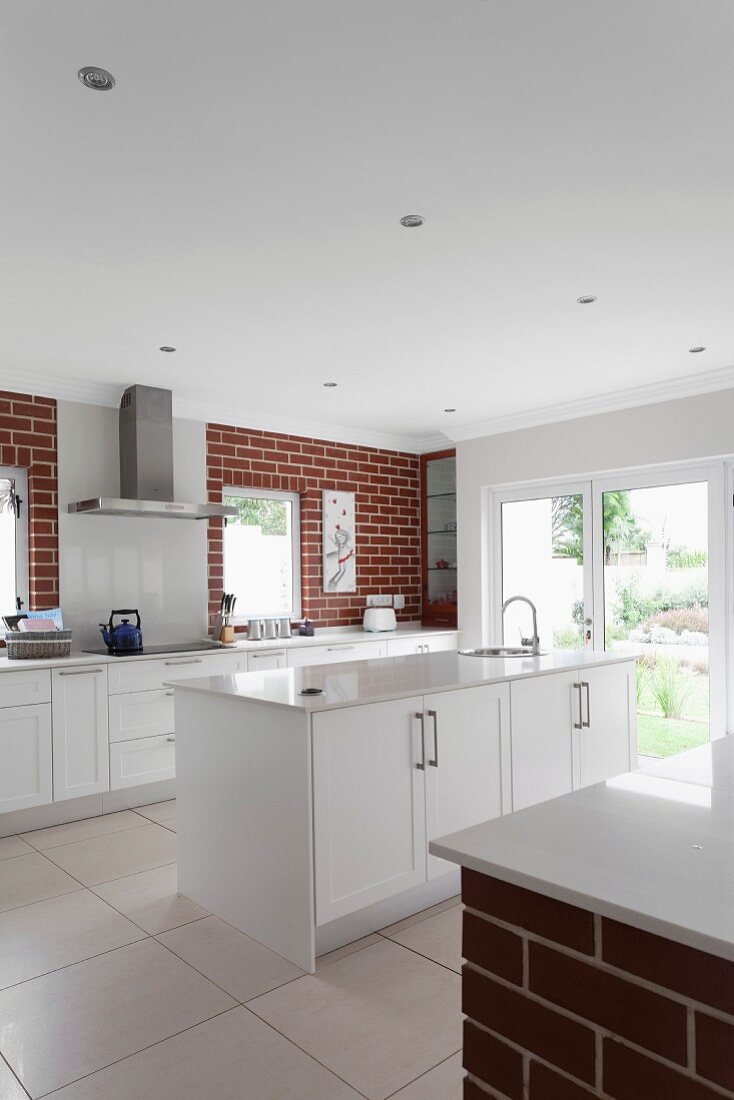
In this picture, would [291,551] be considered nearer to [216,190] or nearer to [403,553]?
[403,553]

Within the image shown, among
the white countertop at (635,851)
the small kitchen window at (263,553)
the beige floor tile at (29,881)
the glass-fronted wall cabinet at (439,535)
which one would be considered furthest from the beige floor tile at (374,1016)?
the glass-fronted wall cabinet at (439,535)

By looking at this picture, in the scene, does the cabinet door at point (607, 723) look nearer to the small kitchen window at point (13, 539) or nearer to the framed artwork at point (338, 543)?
the framed artwork at point (338, 543)

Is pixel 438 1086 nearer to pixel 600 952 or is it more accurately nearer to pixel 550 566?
pixel 600 952

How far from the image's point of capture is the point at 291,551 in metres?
5.80

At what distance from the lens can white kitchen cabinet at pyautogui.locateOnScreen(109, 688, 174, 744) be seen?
4.08 m

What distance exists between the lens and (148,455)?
456cm

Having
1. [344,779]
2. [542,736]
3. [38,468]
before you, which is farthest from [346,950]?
[38,468]

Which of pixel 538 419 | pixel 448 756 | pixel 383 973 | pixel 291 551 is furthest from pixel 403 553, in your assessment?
pixel 383 973

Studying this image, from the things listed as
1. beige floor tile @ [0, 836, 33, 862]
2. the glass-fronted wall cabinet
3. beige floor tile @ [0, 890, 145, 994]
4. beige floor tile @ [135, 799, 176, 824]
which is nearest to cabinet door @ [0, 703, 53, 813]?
beige floor tile @ [0, 836, 33, 862]

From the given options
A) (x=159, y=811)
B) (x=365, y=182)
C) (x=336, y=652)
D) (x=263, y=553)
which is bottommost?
(x=159, y=811)

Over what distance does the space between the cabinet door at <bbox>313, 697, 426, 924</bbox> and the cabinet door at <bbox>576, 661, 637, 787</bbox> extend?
3.50 feet

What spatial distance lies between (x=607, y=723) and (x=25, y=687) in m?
2.87

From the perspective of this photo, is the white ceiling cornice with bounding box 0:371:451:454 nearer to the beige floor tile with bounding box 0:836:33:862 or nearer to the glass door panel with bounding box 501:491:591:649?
the glass door panel with bounding box 501:491:591:649

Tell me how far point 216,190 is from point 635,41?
1.21 metres
